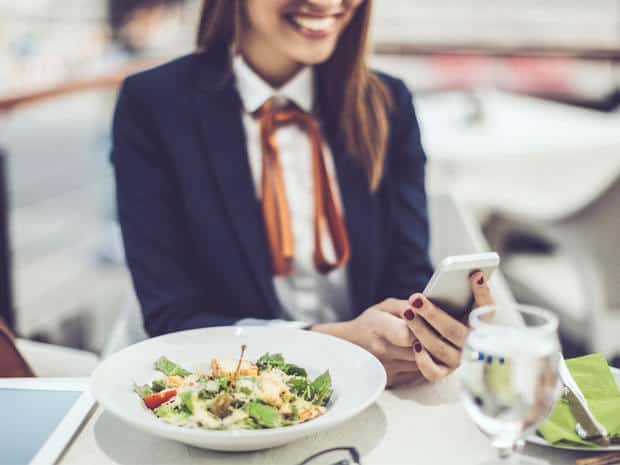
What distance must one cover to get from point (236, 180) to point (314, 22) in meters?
0.33

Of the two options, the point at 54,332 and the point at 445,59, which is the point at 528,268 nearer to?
the point at 54,332

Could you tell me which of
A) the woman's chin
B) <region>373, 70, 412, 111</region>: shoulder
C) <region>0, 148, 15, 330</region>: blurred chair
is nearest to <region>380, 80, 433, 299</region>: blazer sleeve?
<region>373, 70, 412, 111</region>: shoulder

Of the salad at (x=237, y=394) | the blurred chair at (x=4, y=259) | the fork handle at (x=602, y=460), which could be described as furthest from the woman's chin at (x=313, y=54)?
the blurred chair at (x=4, y=259)

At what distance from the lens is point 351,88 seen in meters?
1.60

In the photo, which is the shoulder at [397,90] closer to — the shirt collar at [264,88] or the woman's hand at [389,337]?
the shirt collar at [264,88]

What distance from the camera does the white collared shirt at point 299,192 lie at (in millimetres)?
1570

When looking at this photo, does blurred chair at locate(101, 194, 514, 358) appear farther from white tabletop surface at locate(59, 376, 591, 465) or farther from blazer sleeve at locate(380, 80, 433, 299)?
white tabletop surface at locate(59, 376, 591, 465)

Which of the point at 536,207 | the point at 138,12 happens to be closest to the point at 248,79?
the point at 536,207

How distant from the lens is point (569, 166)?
140 inches

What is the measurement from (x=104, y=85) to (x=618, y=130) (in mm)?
2286

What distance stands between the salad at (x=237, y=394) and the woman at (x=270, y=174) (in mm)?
339

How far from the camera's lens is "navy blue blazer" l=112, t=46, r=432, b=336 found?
4.66ft

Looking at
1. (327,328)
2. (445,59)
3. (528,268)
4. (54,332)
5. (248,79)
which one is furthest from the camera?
(445,59)

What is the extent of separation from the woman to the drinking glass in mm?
649
